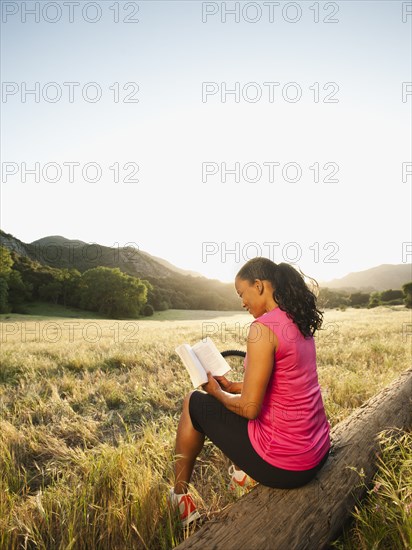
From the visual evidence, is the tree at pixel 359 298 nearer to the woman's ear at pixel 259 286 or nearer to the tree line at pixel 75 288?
the tree line at pixel 75 288

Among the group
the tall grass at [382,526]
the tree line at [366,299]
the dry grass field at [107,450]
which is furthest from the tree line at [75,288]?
the tall grass at [382,526]

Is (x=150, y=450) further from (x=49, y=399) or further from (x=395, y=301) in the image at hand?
(x=395, y=301)

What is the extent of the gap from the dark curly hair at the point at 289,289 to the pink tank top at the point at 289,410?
2.9 inches

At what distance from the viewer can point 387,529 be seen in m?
2.04

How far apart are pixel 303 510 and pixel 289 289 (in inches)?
54.4

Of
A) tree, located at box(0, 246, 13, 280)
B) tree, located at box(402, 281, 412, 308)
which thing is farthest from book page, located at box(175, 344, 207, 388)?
tree, located at box(0, 246, 13, 280)

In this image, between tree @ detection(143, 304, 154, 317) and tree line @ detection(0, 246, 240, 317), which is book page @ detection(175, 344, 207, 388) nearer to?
tree line @ detection(0, 246, 240, 317)

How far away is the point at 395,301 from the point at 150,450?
66472 millimetres

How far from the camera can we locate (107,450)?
2.99 metres

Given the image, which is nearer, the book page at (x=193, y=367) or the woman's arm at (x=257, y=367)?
the woman's arm at (x=257, y=367)

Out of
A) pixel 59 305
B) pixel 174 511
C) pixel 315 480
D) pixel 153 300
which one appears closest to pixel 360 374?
pixel 315 480

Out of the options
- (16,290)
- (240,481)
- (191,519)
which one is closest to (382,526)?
(240,481)

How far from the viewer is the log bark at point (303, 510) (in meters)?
1.75

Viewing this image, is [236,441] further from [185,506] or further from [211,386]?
[185,506]
